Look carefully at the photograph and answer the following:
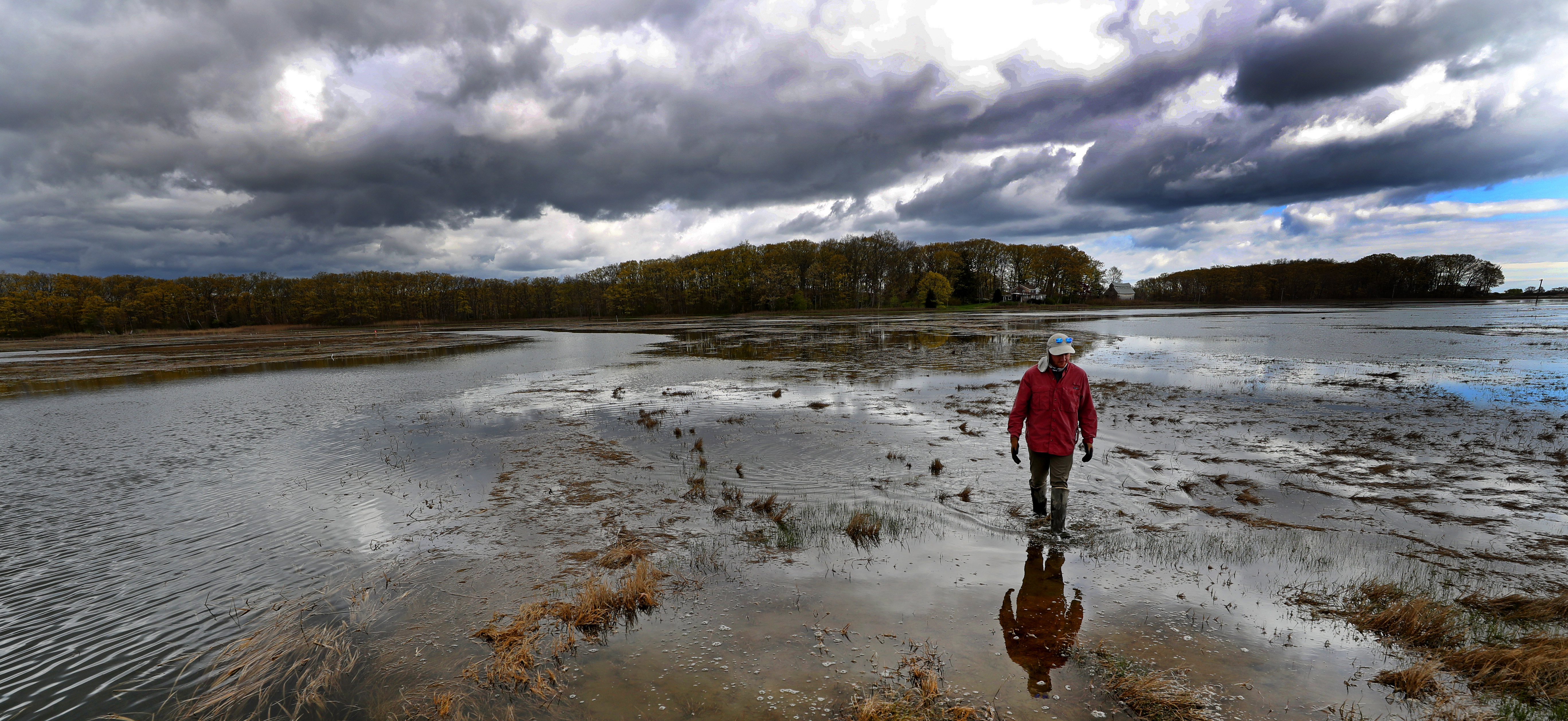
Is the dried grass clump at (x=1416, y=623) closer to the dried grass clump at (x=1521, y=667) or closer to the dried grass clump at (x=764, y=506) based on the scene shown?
the dried grass clump at (x=1521, y=667)

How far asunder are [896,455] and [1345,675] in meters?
7.51

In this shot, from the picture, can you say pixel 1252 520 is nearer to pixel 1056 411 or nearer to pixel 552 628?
pixel 1056 411

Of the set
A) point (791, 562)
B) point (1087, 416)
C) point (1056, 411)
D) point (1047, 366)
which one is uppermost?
point (1047, 366)

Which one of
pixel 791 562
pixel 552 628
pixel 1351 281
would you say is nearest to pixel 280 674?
pixel 552 628

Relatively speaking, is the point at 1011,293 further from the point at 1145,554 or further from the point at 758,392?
the point at 1145,554

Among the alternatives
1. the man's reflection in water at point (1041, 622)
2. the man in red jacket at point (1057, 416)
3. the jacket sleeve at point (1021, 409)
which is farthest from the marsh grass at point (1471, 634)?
the jacket sleeve at point (1021, 409)

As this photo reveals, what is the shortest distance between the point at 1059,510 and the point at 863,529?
260 centimetres

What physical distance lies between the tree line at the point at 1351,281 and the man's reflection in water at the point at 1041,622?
196 metres

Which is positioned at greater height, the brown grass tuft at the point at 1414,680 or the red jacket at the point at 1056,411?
the red jacket at the point at 1056,411

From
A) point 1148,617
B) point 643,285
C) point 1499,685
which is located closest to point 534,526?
point 1148,617

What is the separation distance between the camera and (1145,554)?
23.5ft

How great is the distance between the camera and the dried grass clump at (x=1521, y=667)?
4.30 m

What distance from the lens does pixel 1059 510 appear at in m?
7.80

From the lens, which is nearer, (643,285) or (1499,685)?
(1499,685)
